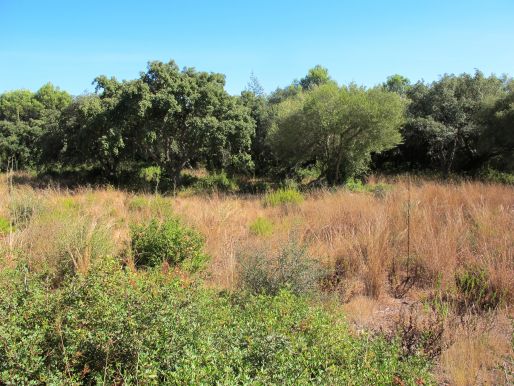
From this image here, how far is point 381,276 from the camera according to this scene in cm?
464

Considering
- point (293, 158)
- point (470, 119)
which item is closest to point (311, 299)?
point (293, 158)

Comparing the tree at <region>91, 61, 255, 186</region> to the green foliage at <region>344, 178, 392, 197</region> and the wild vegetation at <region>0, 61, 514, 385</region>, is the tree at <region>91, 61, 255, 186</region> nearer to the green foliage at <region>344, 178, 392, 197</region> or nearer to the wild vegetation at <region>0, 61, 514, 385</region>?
the green foliage at <region>344, 178, 392, 197</region>

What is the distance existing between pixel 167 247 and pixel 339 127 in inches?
478

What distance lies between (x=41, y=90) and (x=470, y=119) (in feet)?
115

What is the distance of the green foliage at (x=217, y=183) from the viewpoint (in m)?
18.2

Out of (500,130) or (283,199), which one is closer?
(283,199)

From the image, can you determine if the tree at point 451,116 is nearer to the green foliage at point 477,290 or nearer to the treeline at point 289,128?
the treeline at point 289,128

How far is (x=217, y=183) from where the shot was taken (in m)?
19.2

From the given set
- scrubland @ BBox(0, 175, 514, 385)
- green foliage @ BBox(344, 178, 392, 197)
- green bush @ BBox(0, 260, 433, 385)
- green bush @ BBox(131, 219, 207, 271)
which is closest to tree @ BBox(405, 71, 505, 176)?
green foliage @ BBox(344, 178, 392, 197)

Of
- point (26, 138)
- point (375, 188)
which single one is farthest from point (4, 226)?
point (26, 138)

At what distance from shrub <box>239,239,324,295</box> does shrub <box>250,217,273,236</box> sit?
2017 millimetres

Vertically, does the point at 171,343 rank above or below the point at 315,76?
below

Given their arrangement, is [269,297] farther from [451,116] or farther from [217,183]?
[451,116]

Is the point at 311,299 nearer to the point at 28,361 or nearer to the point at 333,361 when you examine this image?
the point at 333,361
